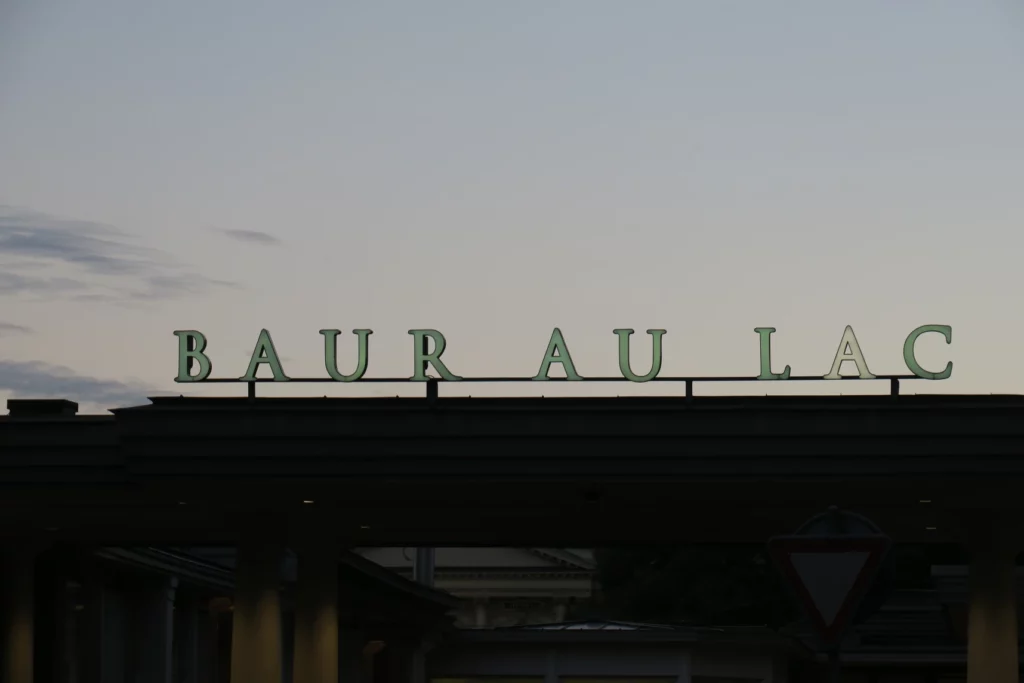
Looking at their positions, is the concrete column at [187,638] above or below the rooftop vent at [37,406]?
below

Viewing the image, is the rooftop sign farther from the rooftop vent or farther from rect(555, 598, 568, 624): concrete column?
rect(555, 598, 568, 624): concrete column

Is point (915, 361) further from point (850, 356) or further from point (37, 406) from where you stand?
point (37, 406)

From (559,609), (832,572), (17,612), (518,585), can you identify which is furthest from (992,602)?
(559,609)

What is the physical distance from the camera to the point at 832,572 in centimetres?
1005

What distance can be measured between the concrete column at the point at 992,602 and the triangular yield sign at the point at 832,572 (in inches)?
612

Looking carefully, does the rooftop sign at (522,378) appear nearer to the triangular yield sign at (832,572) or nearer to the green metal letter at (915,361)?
the green metal letter at (915,361)

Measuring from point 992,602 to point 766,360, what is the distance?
5.57 m

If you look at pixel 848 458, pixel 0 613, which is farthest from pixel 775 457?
pixel 0 613

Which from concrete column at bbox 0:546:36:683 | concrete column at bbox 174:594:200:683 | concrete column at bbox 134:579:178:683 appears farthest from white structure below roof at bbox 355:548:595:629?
concrete column at bbox 0:546:36:683

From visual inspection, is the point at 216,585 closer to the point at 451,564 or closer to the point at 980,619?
the point at 980,619

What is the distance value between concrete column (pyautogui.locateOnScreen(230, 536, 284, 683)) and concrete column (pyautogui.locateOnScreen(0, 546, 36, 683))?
6.24 meters

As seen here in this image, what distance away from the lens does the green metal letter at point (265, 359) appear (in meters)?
22.3

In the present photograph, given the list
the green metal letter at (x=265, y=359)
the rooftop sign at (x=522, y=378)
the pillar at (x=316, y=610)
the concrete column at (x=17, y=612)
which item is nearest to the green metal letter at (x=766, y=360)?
the rooftop sign at (x=522, y=378)

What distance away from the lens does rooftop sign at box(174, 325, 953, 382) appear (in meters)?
22.2
